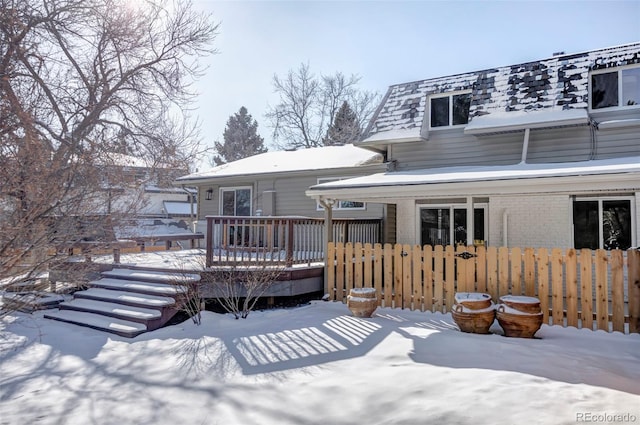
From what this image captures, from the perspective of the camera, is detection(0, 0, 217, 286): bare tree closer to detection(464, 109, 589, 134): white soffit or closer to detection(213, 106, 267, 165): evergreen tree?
detection(464, 109, 589, 134): white soffit

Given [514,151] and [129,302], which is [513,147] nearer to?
[514,151]

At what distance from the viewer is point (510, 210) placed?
1015 centimetres

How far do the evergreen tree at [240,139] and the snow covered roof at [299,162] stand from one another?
23884 mm

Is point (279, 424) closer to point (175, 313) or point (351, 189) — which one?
point (175, 313)

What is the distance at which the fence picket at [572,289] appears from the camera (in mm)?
6332

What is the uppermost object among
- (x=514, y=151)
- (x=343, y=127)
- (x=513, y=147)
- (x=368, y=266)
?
(x=343, y=127)

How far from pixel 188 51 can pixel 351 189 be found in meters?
7.88

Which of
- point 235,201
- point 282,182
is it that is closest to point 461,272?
point 282,182

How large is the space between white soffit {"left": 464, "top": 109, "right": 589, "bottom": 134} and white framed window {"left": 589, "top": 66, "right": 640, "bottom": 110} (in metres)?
0.88

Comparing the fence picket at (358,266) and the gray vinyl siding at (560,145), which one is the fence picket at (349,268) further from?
the gray vinyl siding at (560,145)

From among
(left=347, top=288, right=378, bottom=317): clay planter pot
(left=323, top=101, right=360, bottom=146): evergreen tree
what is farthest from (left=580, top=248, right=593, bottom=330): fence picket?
(left=323, top=101, right=360, bottom=146): evergreen tree

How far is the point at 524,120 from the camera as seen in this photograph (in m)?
9.86

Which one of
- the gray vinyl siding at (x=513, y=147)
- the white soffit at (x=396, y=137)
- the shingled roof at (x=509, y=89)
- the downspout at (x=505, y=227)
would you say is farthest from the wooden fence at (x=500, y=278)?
the shingled roof at (x=509, y=89)

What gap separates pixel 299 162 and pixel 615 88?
32.4 ft
